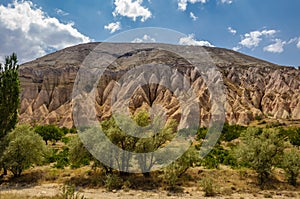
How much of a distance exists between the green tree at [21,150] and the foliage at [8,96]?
3.52ft

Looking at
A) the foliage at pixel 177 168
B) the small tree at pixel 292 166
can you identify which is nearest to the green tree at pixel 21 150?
the foliage at pixel 177 168

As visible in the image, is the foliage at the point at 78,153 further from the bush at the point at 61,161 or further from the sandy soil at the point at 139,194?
the bush at the point at 61,161

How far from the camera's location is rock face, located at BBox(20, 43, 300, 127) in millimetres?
73812

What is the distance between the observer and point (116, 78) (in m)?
94.4

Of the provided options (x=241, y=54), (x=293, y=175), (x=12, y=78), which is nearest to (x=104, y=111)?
(x=12, y=78)

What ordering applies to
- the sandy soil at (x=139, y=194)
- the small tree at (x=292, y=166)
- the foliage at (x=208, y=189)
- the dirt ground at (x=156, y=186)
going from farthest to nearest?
1. the small tree at (x=292, y=166)
2. the foliage at (x=208, y=189)
3. the dirt ground at (x=156, y=186)
4. the sandy soil at (x=139, y=194)

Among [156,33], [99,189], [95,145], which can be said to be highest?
[156,33]

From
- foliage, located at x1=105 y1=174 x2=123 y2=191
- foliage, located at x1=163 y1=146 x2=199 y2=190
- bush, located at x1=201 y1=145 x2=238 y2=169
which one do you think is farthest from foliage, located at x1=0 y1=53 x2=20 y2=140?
bush, located at x1=201 y1=145 x2=238 y2=169

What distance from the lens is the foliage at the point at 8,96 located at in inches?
918

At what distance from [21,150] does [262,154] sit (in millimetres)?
20309

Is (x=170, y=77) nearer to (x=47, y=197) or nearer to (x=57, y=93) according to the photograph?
(x=57, y=93)

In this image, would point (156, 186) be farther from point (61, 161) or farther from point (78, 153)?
point (61, 161)

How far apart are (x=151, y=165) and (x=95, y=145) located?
5.06 metres

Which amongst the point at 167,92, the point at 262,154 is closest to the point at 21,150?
the point at 262,154
